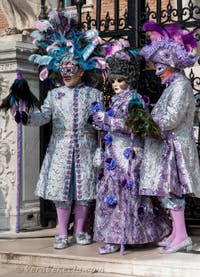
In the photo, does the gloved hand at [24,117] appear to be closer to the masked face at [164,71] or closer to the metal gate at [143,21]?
the masked face at [164,71]

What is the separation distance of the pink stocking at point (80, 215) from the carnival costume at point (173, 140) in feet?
2.60

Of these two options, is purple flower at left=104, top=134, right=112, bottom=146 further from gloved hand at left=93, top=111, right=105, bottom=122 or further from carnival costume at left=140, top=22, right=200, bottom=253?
carnival costume at left=140, top=22, right=200, bottom=253

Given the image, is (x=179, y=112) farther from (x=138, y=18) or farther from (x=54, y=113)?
(x=138, y=18)

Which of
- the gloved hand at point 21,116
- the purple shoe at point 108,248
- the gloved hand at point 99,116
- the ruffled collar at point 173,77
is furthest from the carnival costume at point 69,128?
A: the ruffled collar at point 173,77

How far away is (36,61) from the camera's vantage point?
237 inches

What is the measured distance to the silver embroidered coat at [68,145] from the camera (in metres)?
5.75

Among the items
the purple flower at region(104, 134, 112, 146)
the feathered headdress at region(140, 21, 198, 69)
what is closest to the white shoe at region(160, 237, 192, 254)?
the purple flower at region(104, 134, 112, 146)

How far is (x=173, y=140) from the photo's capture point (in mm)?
5309

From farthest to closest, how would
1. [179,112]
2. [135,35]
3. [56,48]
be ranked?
1. [135,35]
2. [56,48]
3. [179,112]

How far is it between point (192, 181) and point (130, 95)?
960 millimetres

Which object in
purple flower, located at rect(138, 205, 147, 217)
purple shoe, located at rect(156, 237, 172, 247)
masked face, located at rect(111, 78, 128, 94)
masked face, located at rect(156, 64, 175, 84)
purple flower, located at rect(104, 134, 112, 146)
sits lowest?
purple shoe, located at rect(156, 237, 172, 247)

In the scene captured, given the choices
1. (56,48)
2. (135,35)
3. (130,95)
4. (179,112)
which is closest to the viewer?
(179,112)

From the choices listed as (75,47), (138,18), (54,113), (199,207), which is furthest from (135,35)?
(199,207)

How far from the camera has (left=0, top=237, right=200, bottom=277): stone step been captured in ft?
16.2
